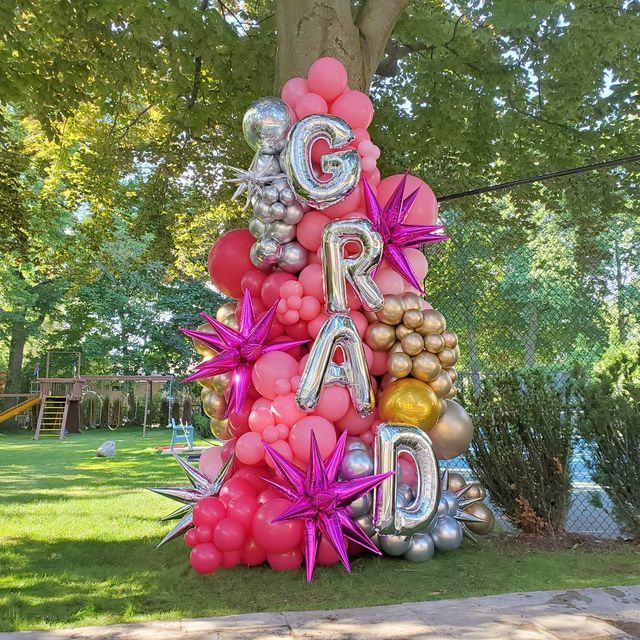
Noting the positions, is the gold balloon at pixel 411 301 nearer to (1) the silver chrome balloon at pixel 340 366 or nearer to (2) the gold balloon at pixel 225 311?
(1) the silver chrome balloon at pixel 340 366

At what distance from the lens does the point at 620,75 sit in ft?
24.0

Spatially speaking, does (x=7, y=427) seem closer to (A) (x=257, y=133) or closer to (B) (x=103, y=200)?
(B) (x=103, y=200)

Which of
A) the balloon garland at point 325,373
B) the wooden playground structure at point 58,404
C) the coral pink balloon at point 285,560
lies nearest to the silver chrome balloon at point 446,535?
the balloon garland at point 325,373

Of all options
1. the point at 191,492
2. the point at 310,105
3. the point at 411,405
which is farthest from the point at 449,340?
the point at 191,492

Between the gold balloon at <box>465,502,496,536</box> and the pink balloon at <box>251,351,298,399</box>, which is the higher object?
the pink balloon at <box>251,351,298,399</box>

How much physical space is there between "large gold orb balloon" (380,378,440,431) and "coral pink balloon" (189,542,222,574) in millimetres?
1552

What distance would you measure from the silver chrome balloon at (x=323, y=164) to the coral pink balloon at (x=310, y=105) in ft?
0.54

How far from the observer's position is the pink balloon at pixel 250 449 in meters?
4.28

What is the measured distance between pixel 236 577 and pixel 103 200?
8.23m

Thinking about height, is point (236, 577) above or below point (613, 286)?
below

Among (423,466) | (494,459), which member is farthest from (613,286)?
(423,466)

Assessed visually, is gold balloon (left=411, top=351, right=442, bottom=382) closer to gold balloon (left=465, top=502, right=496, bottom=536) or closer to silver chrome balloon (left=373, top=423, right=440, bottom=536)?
silver chrome balloon (left=373, top=423, right=440, bottom=536)

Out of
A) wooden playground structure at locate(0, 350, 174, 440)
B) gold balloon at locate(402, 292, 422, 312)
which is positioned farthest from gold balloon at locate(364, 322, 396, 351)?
wooden playground structure at locate(0, 350, 174, 440)

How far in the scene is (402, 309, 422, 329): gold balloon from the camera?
4594mm
